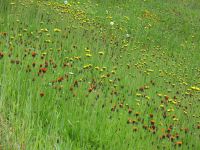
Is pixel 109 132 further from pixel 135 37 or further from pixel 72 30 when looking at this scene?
pixel 135 37

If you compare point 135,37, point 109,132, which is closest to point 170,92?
point 109,132

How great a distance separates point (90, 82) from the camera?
4633 mm

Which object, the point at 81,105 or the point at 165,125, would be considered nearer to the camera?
the point at 81,105

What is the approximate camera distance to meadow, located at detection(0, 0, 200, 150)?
3.26m

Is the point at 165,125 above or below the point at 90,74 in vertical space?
below

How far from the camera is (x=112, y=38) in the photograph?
8.23 metres

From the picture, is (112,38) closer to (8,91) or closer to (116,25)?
(116,25)

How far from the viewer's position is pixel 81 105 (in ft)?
13.1

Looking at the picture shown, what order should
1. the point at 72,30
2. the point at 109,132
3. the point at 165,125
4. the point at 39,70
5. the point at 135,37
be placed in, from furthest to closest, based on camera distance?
the point at 135,37 < the point at 72,30 < the point at 165,125 < the point at 39,70 < the point at 109,132

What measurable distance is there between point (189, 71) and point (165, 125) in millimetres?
3961

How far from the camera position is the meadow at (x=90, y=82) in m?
3.26

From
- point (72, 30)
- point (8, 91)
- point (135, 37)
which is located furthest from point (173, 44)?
point (8, 91)

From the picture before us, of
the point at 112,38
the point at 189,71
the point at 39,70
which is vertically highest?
the point at 39,70

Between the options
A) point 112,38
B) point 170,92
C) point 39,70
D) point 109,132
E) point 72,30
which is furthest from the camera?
point 112,38
